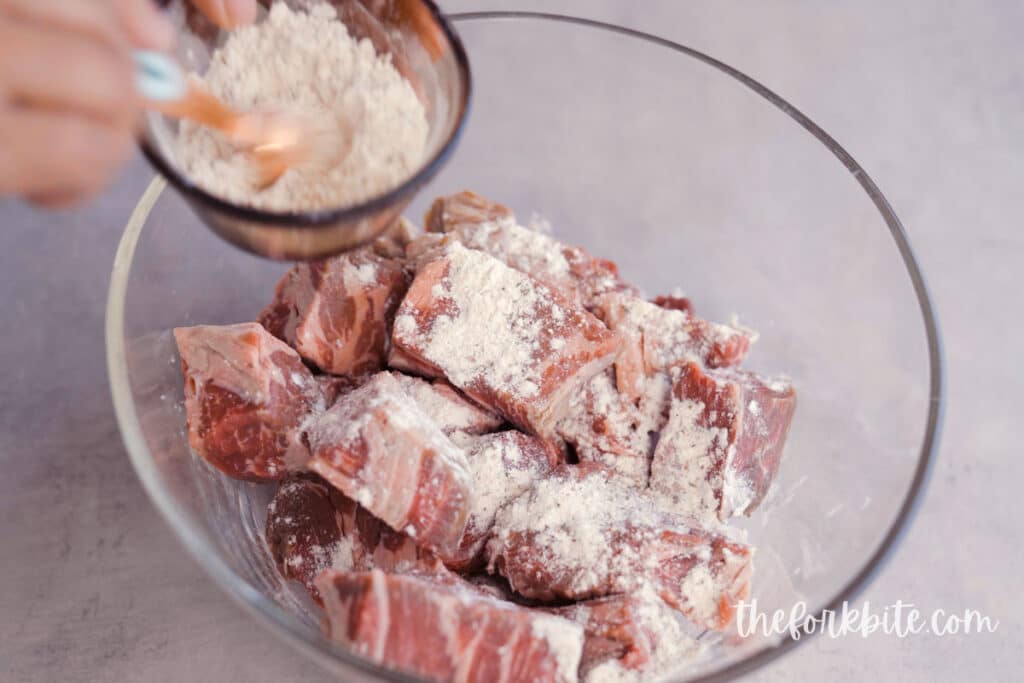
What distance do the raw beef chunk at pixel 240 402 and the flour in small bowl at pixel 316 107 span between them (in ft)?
1.45

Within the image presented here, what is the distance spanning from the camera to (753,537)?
2.33 m

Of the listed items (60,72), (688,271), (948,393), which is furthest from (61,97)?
(948,393)

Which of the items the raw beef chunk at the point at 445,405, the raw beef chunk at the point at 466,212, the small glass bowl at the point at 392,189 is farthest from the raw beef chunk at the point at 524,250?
the small glass bowl at the point at 392,189

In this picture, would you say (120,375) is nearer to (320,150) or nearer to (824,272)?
(320,150)

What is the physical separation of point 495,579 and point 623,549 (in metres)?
0.36

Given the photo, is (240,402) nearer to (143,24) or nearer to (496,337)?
(496,337)

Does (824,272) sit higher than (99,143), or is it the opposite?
(824,272)

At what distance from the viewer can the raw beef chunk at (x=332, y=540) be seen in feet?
6.30

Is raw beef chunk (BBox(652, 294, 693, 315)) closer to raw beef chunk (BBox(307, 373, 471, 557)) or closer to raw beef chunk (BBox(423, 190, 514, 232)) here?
raw beef chunk (BBox(423, 190, 514, 232))

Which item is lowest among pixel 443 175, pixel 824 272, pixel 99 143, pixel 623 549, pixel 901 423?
pixel 623 549

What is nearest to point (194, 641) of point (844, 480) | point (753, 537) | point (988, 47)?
point (753, 537)

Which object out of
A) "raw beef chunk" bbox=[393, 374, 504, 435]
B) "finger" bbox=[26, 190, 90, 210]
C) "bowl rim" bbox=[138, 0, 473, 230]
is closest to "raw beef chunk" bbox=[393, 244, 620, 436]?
"raw beef chunk" bbox=[393, 374, 504, 435]

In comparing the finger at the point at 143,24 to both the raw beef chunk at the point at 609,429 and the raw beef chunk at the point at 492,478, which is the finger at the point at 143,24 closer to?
the raw beef chunk at the point at 492,478

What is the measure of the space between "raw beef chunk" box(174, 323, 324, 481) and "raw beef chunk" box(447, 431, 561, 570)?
425mm
